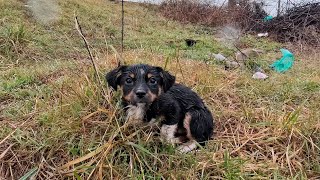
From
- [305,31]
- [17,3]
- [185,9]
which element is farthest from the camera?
[185,9]

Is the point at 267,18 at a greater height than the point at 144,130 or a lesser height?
lesser

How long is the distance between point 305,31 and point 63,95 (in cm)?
1008

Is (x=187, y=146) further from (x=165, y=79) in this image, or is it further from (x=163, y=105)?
(x=165, y=79)

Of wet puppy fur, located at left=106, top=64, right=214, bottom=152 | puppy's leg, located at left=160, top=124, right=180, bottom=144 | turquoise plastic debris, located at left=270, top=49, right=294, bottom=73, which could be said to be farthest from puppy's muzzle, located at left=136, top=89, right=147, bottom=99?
turquoise plastic debris, located at left=270, top=49, right=294, bottom=73

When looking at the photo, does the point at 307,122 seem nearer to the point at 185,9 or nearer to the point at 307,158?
the point at 307,158

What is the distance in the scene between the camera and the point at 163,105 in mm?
3203

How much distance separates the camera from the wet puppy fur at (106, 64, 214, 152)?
9.95 feet

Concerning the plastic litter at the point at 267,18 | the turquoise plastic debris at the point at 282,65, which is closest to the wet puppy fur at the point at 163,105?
the turquoise plastic debris at the point at 282,65

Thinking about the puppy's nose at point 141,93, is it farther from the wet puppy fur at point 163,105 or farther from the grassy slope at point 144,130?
the grassy slope at point 144,130

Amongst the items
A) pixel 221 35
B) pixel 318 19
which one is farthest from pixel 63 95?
pixel 318 19

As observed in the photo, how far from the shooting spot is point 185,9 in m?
14.9

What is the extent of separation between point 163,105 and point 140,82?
1.08 feet

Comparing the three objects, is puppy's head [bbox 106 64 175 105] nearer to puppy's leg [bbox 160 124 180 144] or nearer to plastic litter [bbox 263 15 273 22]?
puppy's leg [bbox 160 124 180 144]

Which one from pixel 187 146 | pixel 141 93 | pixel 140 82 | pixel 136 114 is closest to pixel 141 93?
pixel 141 93
